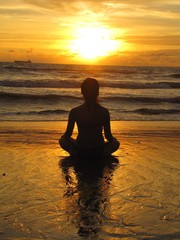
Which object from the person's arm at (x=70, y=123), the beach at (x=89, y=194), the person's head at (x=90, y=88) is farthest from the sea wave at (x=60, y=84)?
the person's head at (x=90, y=88)

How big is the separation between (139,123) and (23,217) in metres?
9.75

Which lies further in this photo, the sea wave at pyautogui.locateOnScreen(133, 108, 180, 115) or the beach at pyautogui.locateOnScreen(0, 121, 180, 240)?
the sea wave at pyautogui.locateOnScreen(133, 108, 180, 115)

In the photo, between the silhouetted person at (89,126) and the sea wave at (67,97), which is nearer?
the silhouetted person at (89,126)

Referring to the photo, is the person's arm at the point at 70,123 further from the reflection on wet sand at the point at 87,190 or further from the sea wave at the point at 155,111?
the sea wave at the point at 155,111

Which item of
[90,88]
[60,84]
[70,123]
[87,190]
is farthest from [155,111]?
[60,84]

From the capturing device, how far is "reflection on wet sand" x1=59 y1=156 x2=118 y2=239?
14.1 ft

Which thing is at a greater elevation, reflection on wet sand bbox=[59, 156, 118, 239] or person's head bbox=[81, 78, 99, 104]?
person's head bbox=[81, 78, 99, 104]

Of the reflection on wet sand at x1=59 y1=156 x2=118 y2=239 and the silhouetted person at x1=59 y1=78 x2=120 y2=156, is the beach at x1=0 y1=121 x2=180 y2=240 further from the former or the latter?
the silhouetted person at x1=59 y1=78 x2=120 y2=156

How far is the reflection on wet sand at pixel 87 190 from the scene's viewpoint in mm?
4283

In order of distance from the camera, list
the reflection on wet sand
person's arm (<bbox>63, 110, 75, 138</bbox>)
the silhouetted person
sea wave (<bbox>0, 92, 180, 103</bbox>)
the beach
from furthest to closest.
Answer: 1. sea wave (<bbox>0, 92, 180, 103</bbox>)
2. person's arm (<bbox>63, 110, 75, 138</bbox>)
3. the silhouetted person
4. the reflection on wet sand
5. the beach

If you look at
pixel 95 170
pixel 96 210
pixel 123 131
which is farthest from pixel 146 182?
pixel 123 131

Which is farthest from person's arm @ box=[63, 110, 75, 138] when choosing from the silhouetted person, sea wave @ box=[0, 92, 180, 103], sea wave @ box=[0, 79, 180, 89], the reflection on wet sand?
sea wave @ box=[0, 79, 180, 89]

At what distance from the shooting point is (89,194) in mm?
5363

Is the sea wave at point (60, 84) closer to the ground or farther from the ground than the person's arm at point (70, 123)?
farther from the ground
